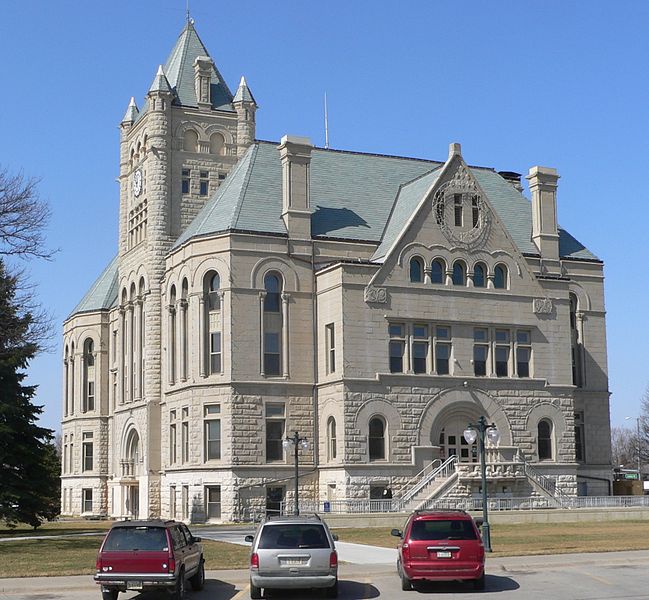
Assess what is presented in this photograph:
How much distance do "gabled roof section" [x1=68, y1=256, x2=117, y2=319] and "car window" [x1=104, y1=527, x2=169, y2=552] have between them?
5331 centimetres

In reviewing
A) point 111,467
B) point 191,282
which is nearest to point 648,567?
point 191,282

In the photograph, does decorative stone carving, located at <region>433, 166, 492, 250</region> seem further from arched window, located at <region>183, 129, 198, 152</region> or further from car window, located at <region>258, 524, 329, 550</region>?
car window, located at <region>258, 524, 329, 550</region>

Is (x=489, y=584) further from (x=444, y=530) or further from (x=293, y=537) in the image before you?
(x=293, y=537)

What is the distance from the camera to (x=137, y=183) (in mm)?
68688

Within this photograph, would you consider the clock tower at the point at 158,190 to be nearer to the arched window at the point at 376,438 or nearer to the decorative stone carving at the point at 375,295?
the decorative stone carving at the point at 375,295

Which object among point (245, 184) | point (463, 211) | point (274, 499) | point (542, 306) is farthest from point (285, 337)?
point (542, 306)

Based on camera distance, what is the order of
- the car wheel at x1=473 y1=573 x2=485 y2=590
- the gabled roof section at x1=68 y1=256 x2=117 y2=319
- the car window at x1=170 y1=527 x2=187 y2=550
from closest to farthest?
the car window at x1=170 y1=527 x2=187 y2=550
the car wheel at x1=473 y1=573 x2=485 y2=590
the gabled roof section at x1=68 y1=256 x2=117 y2=319

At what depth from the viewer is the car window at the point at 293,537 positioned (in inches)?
916

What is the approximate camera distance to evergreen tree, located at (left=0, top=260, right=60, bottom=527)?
4500 cm

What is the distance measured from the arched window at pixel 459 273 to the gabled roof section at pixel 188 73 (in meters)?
19.0

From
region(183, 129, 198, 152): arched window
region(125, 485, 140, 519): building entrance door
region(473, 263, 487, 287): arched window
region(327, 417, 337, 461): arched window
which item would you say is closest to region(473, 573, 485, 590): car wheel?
region(327, 417, 337, 461): arched window

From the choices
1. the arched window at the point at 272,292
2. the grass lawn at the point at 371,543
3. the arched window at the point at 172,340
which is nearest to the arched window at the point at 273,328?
the arched window at the point at 272,292

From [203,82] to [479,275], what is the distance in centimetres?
2159

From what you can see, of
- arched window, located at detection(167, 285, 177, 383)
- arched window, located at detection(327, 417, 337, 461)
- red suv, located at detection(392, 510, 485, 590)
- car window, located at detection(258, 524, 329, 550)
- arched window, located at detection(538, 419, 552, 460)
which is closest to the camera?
car window, located at detection(258, 524, 329, 550)
